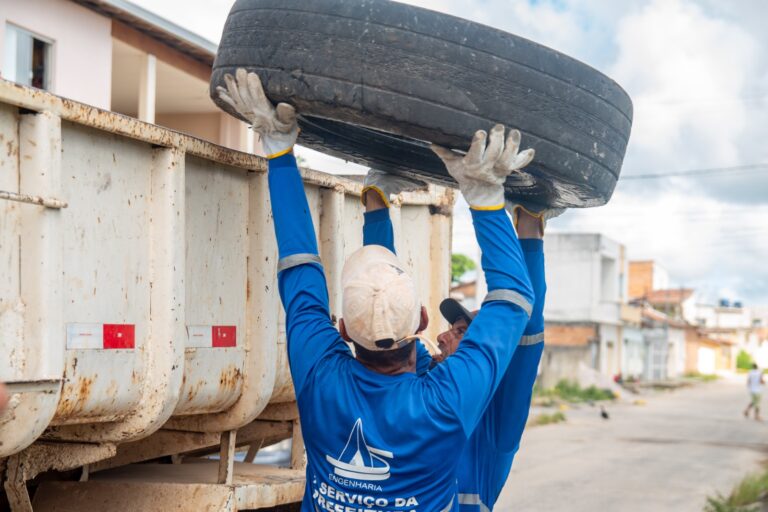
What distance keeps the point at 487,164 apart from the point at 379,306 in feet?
1.85

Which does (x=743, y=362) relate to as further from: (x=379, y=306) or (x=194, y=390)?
(x=379, y=306)

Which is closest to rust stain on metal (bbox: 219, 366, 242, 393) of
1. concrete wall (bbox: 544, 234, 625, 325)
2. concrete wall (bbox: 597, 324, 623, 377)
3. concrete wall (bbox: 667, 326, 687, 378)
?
concrete wall (bbox: 544, 234, 625, 325)

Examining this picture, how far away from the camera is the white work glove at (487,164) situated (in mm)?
3004

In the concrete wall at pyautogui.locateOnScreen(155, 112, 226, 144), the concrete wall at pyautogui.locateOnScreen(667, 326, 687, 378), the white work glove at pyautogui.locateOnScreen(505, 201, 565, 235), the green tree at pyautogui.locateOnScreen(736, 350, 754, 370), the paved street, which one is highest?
the concrete wall at pyautogui.locateOnScreen(155, 112, 226, 144)

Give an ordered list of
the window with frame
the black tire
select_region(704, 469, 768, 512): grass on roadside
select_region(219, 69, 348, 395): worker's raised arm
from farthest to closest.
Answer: the window with frame < select_region(704, 469, 768, 512): grass on roadside < select_region(219, 69, 348, 395): worker's raised arm < the black tire

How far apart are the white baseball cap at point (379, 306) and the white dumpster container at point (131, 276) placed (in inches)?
25.2

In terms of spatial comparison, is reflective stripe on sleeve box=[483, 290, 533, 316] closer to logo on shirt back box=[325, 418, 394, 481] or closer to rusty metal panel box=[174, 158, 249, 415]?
logo on shirt back box=[325, 418, 394, 481]

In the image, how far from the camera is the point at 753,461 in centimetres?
1747

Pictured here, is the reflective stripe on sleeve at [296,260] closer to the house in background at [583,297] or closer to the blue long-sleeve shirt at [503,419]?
the blue long-sleeve shirt at [503,419]

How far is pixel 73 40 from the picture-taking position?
1362cm

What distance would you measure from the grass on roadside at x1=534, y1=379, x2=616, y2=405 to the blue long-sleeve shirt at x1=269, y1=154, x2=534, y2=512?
1261 inches

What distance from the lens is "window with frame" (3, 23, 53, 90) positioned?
12.6m

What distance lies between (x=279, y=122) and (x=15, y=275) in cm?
101

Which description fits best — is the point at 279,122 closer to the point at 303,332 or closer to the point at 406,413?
the point at 303,332
